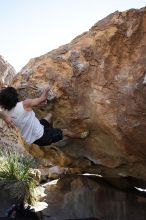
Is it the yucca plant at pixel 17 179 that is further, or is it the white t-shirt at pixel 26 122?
the yucca plant at pixel 17 179

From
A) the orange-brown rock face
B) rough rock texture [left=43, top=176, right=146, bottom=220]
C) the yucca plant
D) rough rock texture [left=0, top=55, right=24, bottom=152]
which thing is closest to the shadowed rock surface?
the orange-brown rock face

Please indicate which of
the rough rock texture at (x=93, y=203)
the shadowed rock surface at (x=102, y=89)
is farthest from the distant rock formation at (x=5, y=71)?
the shadowed rock surface at (x=102, y=89)

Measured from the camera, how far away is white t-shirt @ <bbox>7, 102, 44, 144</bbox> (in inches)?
259

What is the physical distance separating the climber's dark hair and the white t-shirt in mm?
90

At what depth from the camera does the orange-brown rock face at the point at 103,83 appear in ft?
23.1

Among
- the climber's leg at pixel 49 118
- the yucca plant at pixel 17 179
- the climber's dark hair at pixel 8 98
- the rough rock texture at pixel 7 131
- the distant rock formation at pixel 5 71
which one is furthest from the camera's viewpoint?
the rough rock texture at pixel 7 131

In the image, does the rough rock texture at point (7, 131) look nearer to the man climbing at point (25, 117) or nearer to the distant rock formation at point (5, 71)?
the distant rock formation at point (5, 71)

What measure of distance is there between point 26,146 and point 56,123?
1.46 m

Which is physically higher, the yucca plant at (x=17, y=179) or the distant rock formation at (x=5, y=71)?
the distant rock formation at (x=5, y=71)

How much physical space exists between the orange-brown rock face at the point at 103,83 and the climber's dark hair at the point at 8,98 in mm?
1037

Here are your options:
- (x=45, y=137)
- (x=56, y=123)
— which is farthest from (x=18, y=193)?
(x=45, y=137)

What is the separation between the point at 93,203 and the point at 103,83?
12.0ft

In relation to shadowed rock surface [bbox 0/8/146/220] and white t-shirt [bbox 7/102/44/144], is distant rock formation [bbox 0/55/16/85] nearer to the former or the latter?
shadowed rock surface [bbox 0/8/146/220]

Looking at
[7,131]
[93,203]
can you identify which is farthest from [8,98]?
[7,131]
